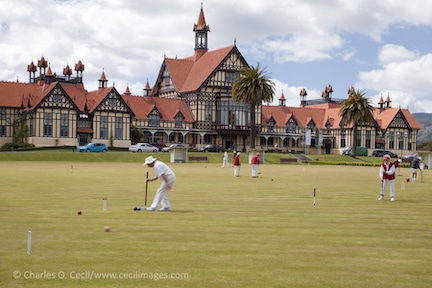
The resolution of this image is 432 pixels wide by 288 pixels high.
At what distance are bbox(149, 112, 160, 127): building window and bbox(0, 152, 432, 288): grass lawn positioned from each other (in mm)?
77688

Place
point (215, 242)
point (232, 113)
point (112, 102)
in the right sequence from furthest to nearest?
point (232, 113), point (112, 102), point (215, 242)

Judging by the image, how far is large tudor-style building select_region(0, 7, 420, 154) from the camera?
94.1m

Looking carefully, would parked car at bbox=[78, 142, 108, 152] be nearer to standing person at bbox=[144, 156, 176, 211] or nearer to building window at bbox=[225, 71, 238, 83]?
building window at bbox=[225, 71, 238, 83]

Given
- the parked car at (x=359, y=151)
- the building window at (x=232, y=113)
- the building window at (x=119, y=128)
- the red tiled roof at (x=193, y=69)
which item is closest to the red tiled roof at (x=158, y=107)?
the red tiled roof at (x=193, y=69)

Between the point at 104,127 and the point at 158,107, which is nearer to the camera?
the point at 104,127

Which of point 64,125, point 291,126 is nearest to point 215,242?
point 64,125

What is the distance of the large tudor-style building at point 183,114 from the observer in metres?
94.1

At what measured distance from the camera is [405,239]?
17.0 m

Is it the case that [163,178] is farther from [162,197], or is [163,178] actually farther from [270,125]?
[270,125]

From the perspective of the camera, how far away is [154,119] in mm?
104875

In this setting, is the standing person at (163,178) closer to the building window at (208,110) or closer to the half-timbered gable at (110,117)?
the half-timbered gable at (110,117)

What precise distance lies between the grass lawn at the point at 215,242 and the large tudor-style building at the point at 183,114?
68.8 meters

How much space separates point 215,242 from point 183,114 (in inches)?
3601

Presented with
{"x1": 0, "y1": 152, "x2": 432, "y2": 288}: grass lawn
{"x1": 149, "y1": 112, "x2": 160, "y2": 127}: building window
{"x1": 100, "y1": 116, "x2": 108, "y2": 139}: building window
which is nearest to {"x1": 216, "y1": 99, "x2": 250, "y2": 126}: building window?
{"x1": 149, "y1": 112, "x2": 160, "y2": 127}: building window
